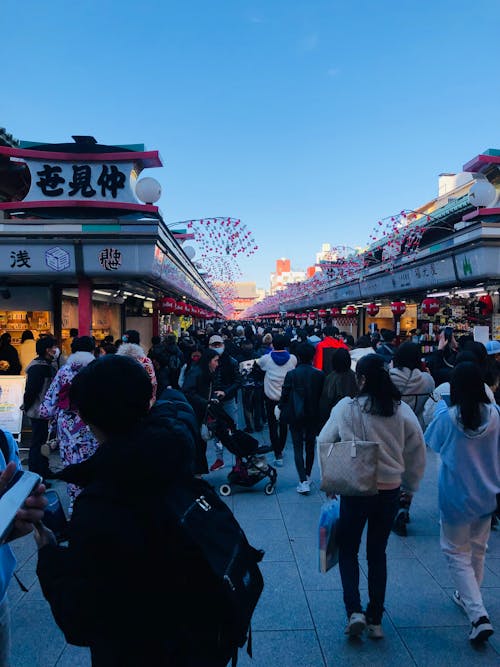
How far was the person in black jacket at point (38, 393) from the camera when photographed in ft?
19.9

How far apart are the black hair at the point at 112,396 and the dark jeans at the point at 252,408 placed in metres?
7.76

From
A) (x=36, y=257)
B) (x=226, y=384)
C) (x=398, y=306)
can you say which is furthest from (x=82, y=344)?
(x=398, y=306)

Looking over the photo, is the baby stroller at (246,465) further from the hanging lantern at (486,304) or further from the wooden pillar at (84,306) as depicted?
the hanging lantern at (486,304)

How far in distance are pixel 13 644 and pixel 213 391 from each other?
158 inches

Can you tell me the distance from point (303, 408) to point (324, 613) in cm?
275

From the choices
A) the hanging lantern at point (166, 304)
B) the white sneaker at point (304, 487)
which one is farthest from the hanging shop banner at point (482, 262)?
the hanging lantern at point (166, 304)

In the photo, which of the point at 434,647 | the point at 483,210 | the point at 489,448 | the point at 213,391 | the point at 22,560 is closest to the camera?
the point at 434,647

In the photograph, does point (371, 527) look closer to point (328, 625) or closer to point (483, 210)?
point (328, 625)

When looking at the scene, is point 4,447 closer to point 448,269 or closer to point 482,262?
point 482,262

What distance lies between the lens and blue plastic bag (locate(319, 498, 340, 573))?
3.01 m

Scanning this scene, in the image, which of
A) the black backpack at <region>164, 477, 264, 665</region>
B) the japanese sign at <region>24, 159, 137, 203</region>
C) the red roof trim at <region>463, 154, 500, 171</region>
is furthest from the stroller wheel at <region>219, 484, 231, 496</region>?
the red roof trim at <region>463, 154, 500, 171</region>

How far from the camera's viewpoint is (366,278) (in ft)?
67.0

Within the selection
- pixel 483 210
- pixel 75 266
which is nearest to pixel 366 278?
pixel 483 210

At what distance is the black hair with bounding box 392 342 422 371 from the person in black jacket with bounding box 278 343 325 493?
1.05 metres
